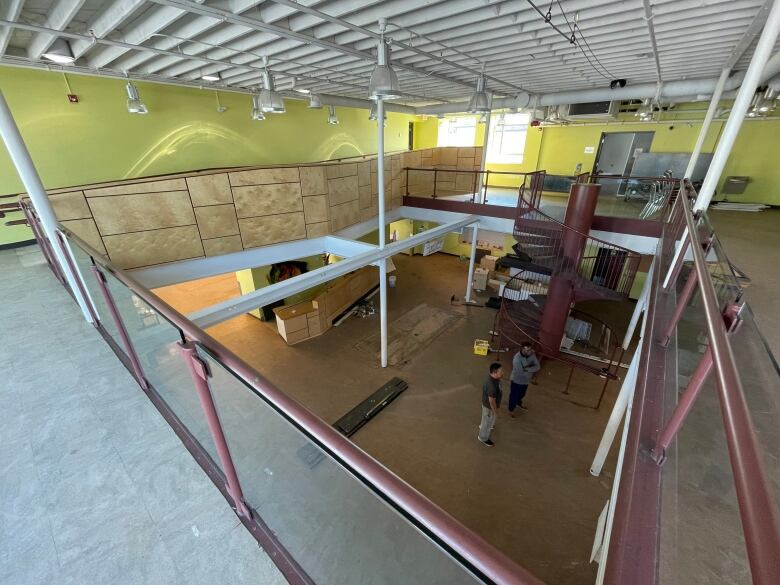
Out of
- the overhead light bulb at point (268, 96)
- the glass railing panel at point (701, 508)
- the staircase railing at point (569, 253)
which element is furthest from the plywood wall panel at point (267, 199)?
the glass railing panel at point (701, 508)

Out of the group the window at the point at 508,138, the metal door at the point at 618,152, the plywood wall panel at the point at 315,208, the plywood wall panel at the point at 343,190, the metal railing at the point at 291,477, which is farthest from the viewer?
the window at the point at 508,138

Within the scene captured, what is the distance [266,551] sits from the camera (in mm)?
1479

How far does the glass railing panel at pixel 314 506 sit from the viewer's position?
902mm

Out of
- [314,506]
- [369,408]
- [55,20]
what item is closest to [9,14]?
[55,20]

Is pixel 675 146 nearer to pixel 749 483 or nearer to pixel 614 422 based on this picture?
pixel 614 422

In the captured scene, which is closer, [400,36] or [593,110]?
[400,36]

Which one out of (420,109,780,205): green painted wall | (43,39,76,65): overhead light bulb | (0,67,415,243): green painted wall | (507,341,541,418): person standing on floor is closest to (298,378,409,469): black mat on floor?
(507,341,541,418): person standing on floor

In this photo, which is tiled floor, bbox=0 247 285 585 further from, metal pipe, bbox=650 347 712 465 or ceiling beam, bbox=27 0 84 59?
ceiling beam, bbox=27 0 84 59

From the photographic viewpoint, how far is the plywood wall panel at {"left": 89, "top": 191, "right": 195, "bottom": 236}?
4.96 metres

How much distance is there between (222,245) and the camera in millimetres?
6219

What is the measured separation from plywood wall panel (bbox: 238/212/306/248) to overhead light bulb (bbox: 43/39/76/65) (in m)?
3.16

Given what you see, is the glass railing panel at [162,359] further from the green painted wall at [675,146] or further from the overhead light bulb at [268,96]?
the green painted wall at [675,146]

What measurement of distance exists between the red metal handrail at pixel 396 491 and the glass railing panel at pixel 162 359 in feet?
2.18

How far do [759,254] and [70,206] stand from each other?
1038 cm
